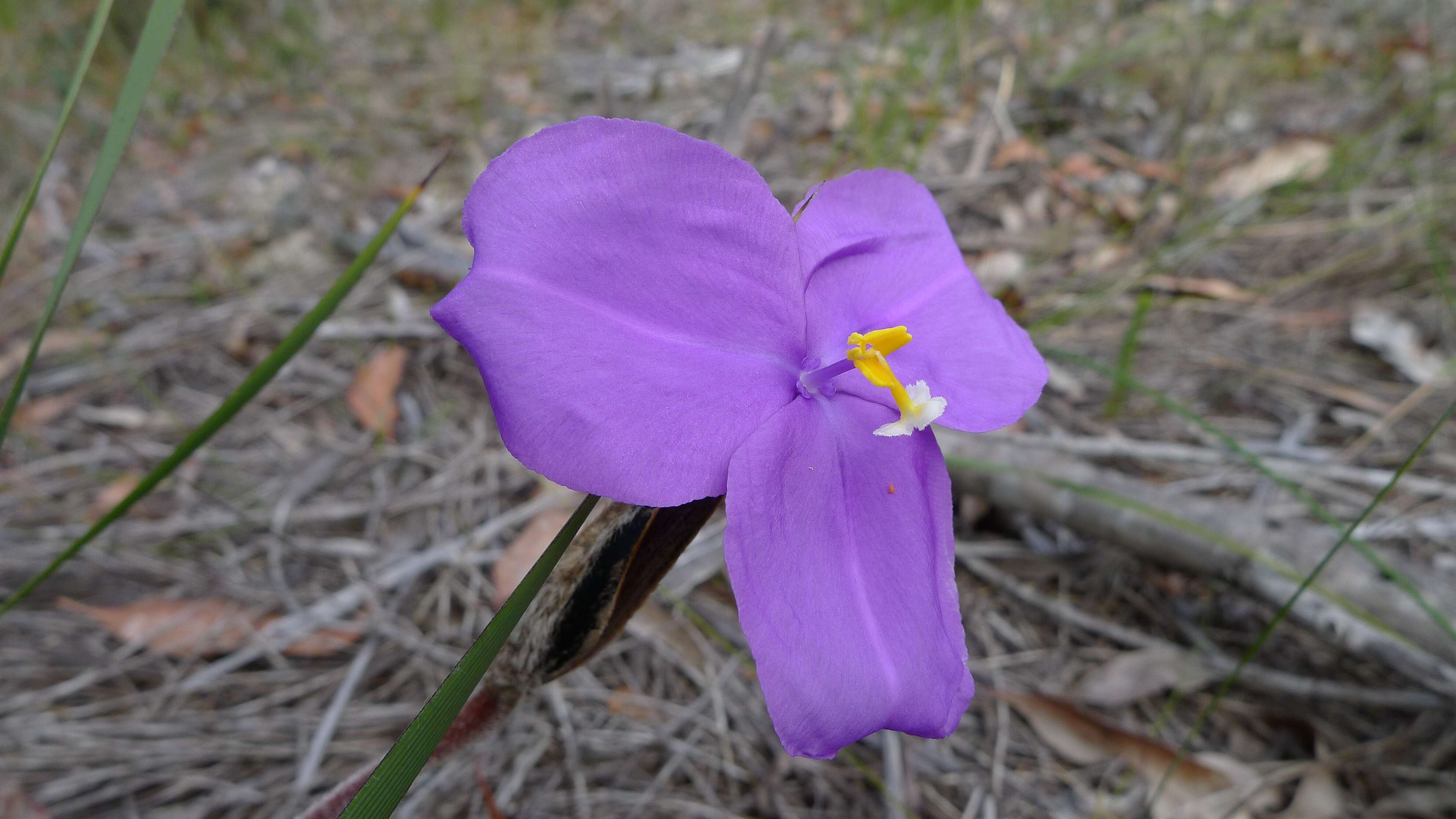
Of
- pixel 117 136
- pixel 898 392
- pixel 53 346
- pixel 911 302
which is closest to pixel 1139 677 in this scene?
pixel 911 302

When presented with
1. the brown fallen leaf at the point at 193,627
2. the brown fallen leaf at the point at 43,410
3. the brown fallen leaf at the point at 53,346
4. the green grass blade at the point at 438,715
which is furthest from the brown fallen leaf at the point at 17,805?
the brown fallen leaf at the point at 53,346

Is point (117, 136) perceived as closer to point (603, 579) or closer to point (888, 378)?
point (603, 579)

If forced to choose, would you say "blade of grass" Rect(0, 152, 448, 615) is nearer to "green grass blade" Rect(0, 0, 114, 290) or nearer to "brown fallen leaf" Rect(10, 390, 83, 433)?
"green grass blade" Rect(0, 0, 114, 290)

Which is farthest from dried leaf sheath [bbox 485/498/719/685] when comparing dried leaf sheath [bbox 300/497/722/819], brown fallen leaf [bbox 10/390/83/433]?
brown fallen leaf [bbox 10/390/83/433]

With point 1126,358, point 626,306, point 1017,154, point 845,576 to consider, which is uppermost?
point 626,306

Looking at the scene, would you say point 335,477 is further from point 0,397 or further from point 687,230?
point 687,230

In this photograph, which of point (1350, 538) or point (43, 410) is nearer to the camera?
point (1350, 538)
